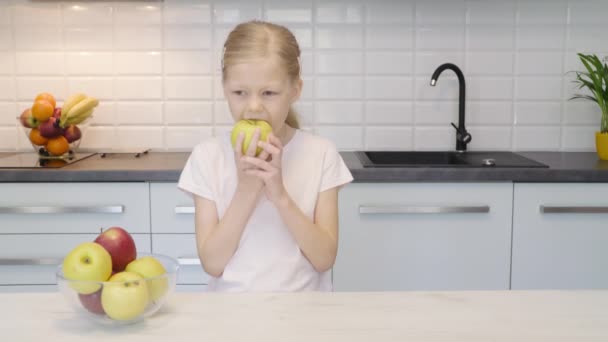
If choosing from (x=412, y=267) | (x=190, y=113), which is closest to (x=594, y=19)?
(x=412, y=267)

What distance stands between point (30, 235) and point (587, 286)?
177 centimetres

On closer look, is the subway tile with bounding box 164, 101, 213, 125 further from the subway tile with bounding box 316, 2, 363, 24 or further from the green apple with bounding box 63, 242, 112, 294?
the green apple with bounding box 63, 242, 112, 294

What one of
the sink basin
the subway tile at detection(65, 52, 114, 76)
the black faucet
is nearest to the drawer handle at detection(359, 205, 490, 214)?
the sink basin

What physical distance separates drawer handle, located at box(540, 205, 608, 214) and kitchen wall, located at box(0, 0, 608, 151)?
1.93 feet

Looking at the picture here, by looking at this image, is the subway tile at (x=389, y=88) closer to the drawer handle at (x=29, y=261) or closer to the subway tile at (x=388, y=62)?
the subway tile at (x=388, y=62)

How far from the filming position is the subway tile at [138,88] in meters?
2.45

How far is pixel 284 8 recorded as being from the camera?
95.2 inches

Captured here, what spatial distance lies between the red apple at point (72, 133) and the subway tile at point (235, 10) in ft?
2.19

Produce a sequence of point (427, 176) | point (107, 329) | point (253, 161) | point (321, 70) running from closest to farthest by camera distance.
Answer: point (107, 329), point (253, 161), point (427, 176), point (321, 70)

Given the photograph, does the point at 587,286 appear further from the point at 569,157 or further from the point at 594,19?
the point at 594,19

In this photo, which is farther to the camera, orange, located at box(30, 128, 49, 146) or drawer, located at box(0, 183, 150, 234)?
orange, located at box(30, 128, 49, 146)

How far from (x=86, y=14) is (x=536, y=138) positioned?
183cm

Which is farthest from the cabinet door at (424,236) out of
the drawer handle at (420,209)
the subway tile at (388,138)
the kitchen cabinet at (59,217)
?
the kitchen cabinet at (59,217)

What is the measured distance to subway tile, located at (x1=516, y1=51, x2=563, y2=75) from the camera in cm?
245
